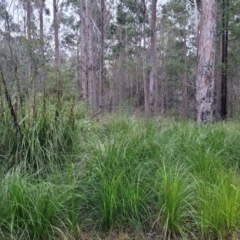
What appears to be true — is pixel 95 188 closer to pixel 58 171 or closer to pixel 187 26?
pixel 58 171

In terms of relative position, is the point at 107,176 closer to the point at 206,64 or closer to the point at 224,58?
the point at 206,64

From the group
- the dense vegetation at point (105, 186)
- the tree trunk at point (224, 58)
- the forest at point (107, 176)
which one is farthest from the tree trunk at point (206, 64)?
the tree trunk at point (224, 58)

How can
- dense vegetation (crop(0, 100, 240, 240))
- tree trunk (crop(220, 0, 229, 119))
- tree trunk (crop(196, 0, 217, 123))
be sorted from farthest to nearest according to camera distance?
tree trunk (crop(220, 0, 229, 119)) < tree trunk (crop(196, 0, 217, 123)) < dense vegetation (crop(0, 100, 240, 240))

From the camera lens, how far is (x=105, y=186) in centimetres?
238

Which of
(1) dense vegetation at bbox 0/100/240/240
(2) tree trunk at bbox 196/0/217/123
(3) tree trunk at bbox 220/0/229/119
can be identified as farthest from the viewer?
(3) tree trunk at bbox 220/0/229/119

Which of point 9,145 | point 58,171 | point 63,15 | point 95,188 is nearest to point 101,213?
point 95,188

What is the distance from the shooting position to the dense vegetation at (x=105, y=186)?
219 centimetres

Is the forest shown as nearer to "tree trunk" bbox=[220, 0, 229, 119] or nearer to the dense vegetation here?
the dense vegetation

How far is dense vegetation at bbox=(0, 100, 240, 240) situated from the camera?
7.19 ft

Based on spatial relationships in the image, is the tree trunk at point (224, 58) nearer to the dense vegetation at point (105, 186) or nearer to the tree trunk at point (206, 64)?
the tree trunk at point (206, 64)

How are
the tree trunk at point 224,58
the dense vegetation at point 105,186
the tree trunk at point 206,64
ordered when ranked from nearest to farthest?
the dense vegetation at point 105,186, the tree trunk at point 206,64, the tree trunk at point 224,58

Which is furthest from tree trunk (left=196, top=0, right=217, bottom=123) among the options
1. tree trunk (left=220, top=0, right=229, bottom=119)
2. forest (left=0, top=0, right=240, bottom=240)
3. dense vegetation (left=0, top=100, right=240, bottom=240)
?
tree trunk (left=220, top=0, right=229, bottom=119)

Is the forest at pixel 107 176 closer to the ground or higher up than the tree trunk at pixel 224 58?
closer to the ground

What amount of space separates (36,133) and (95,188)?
0.96 m
